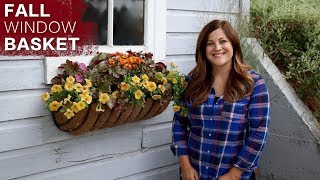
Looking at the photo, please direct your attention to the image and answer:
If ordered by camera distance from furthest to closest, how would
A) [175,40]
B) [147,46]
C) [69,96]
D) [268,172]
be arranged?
[268,172] < [175,40] < [147,46] < [69,96]

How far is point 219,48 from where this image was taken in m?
2.40

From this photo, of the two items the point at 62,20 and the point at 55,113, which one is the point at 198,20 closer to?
the point at 62,20

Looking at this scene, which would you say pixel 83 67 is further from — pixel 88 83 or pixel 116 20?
pixel 116 20

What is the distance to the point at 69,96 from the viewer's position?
7.84 feet

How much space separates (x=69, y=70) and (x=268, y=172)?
1.94 meters

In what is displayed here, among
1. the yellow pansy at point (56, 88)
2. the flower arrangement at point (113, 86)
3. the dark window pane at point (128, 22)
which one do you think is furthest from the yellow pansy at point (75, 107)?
the dark window pane at point (128, 22)

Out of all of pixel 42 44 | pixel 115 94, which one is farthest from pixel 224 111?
pixel 42 44

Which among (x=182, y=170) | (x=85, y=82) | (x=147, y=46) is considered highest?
(x=147, y=46)

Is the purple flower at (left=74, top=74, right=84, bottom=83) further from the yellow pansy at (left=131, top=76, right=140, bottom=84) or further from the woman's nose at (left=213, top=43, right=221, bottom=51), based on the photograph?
the woman's nose at (left=213, top=43, right=221, bottom=51)

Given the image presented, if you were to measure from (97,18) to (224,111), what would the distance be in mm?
981

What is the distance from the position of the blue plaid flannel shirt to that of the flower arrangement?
187 millimetres

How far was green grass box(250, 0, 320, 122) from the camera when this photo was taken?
12.3 feet

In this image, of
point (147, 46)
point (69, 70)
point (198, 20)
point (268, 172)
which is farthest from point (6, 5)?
point (268, 172)

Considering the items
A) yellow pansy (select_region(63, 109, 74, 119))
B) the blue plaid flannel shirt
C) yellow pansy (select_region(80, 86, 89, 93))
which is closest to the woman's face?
the blue plaid flannel shirt
